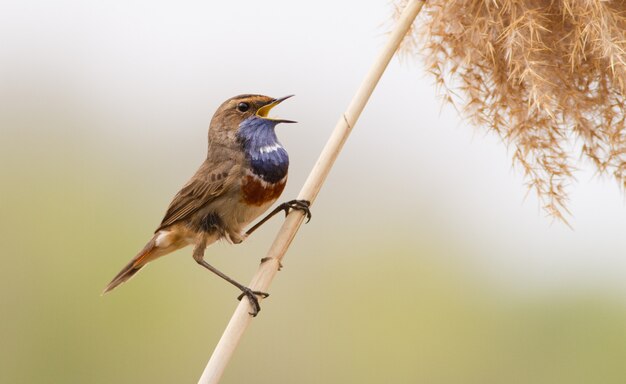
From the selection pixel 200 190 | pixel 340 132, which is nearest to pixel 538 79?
pixel 340 132

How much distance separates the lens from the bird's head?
9.81 ft

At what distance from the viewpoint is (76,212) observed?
8.31 metres

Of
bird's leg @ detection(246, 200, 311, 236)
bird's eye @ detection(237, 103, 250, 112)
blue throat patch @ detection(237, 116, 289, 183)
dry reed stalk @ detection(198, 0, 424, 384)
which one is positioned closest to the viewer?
dry reed stalk @ detection(198, 0, 424, 384)

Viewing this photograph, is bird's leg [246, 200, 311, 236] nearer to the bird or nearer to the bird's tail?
the bird

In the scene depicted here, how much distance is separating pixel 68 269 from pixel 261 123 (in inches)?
206

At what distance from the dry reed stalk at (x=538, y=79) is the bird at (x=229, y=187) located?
68cm

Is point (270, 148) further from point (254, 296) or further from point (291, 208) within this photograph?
point (254, 296)

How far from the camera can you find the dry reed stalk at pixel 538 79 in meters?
2.38

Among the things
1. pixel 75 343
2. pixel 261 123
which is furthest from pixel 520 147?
pixel 75 343

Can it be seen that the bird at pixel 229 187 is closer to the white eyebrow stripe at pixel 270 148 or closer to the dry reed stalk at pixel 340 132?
the white eyebrow stripe at pixel 270 148

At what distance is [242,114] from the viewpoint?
3.03m

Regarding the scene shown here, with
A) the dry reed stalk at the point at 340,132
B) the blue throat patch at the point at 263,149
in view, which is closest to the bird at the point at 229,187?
the blue throat patch at the point at 263,149

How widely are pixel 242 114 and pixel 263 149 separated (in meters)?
0.16

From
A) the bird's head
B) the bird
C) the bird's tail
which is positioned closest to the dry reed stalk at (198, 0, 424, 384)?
the bird
